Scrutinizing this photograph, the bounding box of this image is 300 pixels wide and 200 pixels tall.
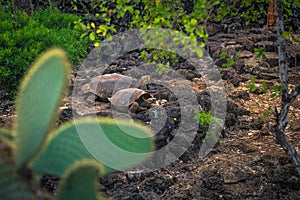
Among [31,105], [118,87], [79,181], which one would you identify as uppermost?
[31,105]

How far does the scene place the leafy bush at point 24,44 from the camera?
3.94 m

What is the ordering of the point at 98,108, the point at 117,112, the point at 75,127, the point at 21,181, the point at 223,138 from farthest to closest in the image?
the point at 98,108
the point at 117,112
the point at 223,138
the point at 75,127
the point at 21,181

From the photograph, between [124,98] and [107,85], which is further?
[107,85]

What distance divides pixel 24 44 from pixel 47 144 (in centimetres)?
402

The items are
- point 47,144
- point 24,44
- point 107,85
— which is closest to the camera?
point 47,144

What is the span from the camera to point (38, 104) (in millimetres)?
548

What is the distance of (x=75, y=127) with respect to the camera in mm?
693

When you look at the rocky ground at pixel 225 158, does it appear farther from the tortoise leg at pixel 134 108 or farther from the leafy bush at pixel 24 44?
the leafy bush at pixel 24 44

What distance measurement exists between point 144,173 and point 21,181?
2.00 meters

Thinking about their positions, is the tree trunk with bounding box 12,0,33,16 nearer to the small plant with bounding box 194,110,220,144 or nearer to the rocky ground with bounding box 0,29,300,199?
the rocky ground with bounding box 0,29,300,199

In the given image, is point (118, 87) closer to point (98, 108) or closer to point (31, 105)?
point (98, 108)

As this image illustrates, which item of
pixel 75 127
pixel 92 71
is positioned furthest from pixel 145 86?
pixel 75 127

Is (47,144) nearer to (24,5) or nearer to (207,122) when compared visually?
(207,122)

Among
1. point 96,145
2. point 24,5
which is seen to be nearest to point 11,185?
point 96,145
